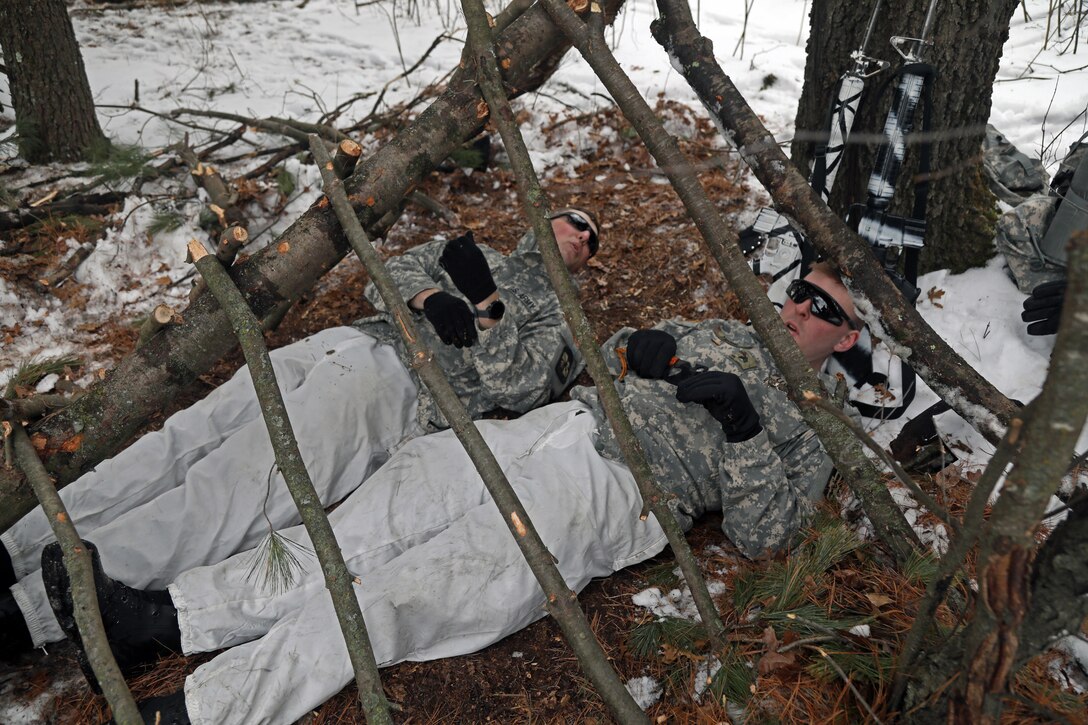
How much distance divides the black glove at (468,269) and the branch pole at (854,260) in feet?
4.05

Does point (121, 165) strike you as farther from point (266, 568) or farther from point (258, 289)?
point (266, 568)

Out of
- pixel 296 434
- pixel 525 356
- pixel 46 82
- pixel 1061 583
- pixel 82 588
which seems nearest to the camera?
pixel 1061 583

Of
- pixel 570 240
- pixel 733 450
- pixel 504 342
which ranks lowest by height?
pixel 733 450

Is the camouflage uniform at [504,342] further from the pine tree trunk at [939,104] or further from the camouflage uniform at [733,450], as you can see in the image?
the pine tree trunk at [939,104]

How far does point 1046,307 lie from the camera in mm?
2811

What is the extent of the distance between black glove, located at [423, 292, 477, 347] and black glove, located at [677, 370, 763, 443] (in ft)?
3.54

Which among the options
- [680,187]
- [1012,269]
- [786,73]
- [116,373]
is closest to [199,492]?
[116,373]

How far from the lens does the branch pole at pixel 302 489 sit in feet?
5.98

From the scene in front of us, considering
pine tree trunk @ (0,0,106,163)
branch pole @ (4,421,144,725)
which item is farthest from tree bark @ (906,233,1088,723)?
pine tree trunk @ (0,0,106,163)

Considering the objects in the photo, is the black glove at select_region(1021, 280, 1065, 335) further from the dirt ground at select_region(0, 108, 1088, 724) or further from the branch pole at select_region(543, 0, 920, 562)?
the branch pole at select_region(543, 0, 920, 562)

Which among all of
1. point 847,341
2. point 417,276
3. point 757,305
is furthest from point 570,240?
point 757,305

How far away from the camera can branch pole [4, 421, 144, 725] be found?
5.71 ft


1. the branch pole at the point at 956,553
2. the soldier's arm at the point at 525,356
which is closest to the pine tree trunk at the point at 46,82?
the soldier's arm at the point at 525,356

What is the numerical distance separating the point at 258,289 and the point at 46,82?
4.19 metres
